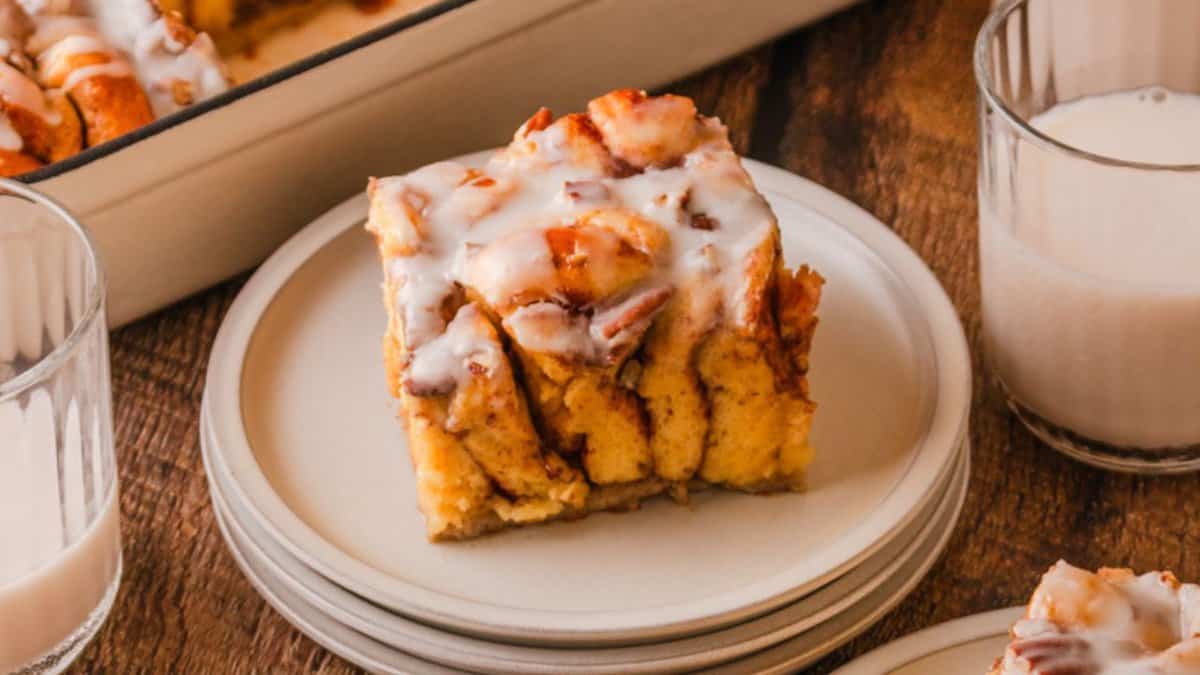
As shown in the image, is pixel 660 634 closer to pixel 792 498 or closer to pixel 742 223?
pixel 792 498

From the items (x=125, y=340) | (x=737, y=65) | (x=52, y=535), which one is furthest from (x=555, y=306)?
(x=737, y=65)

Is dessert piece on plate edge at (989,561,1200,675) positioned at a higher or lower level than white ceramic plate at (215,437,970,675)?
higher

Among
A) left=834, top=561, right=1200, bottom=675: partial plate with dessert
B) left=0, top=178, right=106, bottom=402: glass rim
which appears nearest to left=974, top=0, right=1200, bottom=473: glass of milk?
left=834, top=561, right=1200, bottom=675: partial plate with dessert

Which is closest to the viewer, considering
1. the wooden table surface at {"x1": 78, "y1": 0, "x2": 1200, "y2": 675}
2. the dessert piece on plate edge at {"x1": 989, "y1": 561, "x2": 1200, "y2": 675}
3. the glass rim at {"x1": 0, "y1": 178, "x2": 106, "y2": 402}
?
the dessert piece on plate edge at {"x1": 989, "y1": 561, "x2": 1200, "y2": 675}

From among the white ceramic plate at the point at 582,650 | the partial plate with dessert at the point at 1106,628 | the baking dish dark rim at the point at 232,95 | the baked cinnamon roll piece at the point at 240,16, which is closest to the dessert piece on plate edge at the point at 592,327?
the white ceramic plate at the point at 582,650

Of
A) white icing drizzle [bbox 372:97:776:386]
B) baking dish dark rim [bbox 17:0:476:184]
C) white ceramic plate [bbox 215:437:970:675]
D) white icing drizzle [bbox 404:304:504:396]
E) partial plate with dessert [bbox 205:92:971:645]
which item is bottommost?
white ceramic plate [bbox 215:437:970:675]

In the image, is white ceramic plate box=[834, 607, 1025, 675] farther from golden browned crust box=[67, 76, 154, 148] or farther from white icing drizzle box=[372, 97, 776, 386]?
golden browned crust box=[67, 76, 154, 148]

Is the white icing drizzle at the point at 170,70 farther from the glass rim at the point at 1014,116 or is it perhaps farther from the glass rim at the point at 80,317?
the glass rim at the point at 1014,116
